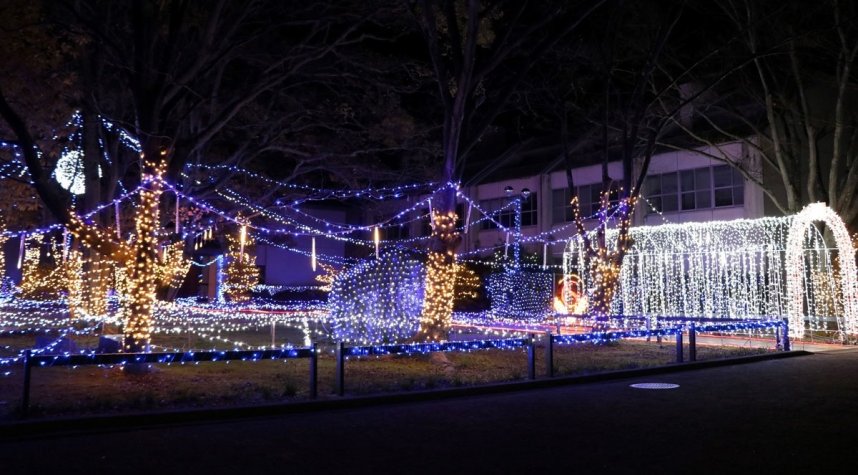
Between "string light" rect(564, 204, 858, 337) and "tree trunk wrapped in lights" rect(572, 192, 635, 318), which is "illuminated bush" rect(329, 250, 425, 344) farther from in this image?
"string light" rect(564, 204, 858, 337)

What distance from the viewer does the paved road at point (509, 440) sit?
6.77 meters

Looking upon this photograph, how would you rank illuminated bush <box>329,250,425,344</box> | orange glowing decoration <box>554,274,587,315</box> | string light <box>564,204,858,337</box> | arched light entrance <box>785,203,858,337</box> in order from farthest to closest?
1. orange glowing decoration <box>554,274,587,315</box>
2. string light <box>564,204,858,337</box>
3. arched light entrance <box>785,203,858,337</box>
4. illuminated bush <box>329,250,425,344</box>

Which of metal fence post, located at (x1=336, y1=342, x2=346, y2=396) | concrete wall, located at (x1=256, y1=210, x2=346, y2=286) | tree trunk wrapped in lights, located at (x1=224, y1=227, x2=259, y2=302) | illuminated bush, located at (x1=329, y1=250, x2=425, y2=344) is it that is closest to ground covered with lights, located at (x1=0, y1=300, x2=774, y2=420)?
metal fence post, located at (x1=336, y1=342, x2=346, y2=396)

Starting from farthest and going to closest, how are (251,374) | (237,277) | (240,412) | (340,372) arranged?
1. (237,277)
2. (251,374)
3. (340,372)
4. (240,412)

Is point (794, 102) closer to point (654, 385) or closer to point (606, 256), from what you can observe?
point (606, 256)

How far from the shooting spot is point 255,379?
499 inches

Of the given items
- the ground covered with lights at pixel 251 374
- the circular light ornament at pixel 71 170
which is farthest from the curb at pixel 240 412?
the circular light ornament at pixel 71 170

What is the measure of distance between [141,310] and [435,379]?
5.73m

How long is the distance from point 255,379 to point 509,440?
6.12m

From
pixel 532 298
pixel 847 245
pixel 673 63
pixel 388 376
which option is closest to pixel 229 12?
pixel 388 376

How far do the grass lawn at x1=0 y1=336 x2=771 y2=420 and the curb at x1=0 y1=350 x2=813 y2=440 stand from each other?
40 centimetres

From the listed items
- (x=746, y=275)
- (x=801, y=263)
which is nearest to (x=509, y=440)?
(x=801, y=263)

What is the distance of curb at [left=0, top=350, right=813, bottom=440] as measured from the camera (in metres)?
8.49

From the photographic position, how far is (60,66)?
1892cm
